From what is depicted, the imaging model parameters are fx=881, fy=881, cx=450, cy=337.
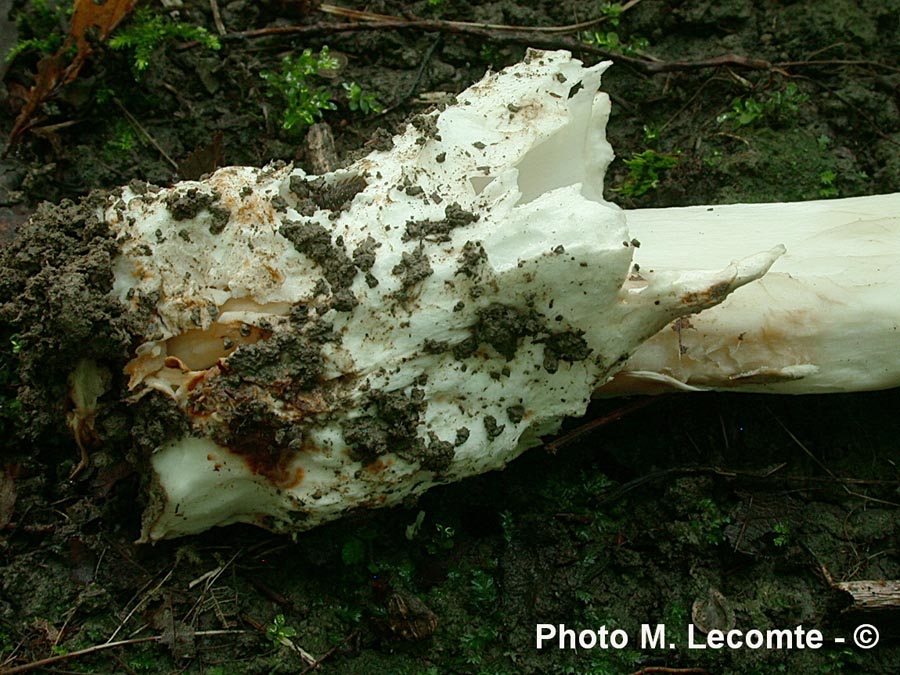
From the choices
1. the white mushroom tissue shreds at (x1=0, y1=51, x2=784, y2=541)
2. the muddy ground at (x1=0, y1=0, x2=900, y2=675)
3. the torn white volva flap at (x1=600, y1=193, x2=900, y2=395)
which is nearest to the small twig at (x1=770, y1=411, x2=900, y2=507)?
the muddy ground at (x1=0, y1=0, x2=900, y2=675)

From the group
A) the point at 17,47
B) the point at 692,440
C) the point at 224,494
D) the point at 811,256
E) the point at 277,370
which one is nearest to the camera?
the point at 277,370

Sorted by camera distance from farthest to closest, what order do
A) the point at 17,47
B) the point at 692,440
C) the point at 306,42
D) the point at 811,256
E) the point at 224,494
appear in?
the point at 306,42 < the point at 17,47 < the point at 692,440 < the point at 811,256 < the point at 224,494

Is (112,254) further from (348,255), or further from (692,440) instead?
(692,440)

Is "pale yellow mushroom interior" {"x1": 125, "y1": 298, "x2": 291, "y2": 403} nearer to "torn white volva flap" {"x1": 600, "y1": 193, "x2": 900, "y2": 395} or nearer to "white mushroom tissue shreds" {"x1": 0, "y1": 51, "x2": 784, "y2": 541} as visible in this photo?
"white mushroom tissue shreds" {"x1": 0, "y1": 51, "x2": 784, "y2": 541}

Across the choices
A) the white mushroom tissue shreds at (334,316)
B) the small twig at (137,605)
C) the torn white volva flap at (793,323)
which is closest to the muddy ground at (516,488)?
the small twig at (137,605)

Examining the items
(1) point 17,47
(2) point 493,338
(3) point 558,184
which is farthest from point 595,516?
(1) point 17,47

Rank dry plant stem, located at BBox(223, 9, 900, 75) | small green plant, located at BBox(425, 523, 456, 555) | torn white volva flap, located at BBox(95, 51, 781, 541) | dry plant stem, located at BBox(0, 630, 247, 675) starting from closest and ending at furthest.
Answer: torn white volva flap, located at BBox(95, 51, 781, 541) → dry plant stem, located at BBox(0, 630, 247, 675) → small green plant, located at BBox(425, 523, 456, 555) → dry plant stem, located at BBox(223, 9, 900, 75)

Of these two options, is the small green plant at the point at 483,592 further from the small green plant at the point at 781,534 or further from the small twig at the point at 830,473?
the small twig at the point at 830,473
